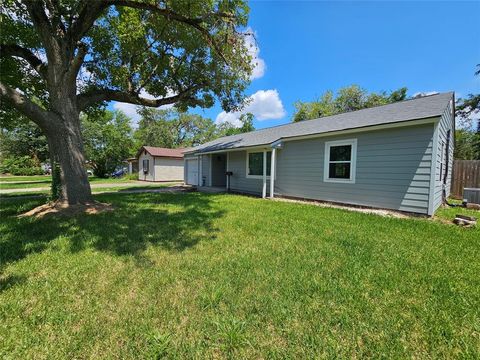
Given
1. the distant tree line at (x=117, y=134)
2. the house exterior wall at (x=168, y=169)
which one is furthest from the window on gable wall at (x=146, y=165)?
the distant tree line at (x=117, y=134)

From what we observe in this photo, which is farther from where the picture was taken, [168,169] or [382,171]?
Result: [168,169]

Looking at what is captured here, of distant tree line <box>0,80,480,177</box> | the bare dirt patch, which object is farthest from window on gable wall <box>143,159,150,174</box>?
the bare dirt patch

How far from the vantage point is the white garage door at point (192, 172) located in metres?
16.8

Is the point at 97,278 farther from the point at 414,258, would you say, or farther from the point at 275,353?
the point at 414,258

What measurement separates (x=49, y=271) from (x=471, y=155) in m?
34.0

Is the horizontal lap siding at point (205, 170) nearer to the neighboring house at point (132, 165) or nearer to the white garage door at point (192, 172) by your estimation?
the white garage door at point (192, 172)

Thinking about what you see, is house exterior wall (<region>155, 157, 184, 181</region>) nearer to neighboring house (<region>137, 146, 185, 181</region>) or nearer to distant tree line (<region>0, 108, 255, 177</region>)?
neighboring house (<region>137, 146, 185, 181</region>)

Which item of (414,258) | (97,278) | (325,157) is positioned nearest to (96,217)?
(97,278)

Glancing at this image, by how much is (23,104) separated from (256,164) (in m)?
8.66

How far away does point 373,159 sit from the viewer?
7.41 m

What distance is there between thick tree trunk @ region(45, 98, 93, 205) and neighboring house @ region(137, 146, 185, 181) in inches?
642

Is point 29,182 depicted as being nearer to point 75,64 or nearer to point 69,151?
point 69,151

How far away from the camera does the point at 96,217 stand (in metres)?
5.88

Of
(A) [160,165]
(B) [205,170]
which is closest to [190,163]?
(B) [205,170]
